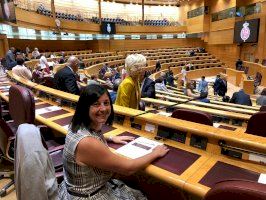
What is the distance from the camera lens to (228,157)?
5.24 feet

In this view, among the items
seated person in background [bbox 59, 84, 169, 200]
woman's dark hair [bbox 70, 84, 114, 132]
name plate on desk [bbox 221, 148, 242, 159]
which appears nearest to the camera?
seated person in background [bbox 59, 84, 169, 200]

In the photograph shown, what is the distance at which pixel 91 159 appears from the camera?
1317mm

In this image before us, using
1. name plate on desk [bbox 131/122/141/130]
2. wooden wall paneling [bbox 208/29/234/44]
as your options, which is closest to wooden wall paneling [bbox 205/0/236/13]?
wooden wall paneling [bbox 208/29/234/44]

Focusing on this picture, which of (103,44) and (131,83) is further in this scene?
(103,44)

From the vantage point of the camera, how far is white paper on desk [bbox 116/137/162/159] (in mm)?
1666

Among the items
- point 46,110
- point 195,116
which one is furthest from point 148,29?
point 195,116

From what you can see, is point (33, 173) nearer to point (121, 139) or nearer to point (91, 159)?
point (91, 159)

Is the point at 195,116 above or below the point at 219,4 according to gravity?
below

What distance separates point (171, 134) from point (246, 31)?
14186 millimetres

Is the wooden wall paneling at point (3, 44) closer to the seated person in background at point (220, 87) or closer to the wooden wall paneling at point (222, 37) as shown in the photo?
the seated person in background at point (220, 87)

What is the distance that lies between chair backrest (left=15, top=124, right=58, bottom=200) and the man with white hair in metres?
1.26

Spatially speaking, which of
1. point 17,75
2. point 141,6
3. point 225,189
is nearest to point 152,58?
point 141,6

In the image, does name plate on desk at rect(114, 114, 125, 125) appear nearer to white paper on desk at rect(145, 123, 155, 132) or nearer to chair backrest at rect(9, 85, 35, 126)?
white paper on desk at rect(145, 123, 155, 132)

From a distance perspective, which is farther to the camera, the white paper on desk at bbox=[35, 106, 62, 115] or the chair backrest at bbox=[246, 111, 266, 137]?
the white paper on desk at bbox=[35, 106, 62, 115]
